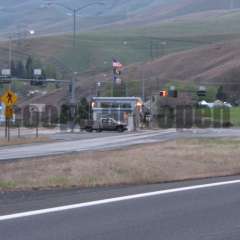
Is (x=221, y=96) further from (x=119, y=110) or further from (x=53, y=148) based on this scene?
(x=53, y=148)

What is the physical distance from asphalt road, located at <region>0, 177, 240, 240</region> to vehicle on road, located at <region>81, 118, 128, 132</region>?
68002 millimetres

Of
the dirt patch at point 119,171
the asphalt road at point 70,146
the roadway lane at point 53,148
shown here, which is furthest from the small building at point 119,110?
the dirt patch at point 119,171

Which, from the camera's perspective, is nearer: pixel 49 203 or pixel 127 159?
pixel 49 203

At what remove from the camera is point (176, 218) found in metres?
11.8

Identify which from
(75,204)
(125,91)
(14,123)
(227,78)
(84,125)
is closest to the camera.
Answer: (75,204)

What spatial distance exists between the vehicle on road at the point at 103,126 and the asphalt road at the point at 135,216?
68.0 meters

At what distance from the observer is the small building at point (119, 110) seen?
304ft

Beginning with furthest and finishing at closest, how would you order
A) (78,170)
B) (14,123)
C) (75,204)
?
(14,123) → (78,170) → (75,204)

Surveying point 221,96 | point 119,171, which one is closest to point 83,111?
point 221,96

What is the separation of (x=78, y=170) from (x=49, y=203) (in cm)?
561

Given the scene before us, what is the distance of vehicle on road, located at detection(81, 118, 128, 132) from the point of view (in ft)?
274

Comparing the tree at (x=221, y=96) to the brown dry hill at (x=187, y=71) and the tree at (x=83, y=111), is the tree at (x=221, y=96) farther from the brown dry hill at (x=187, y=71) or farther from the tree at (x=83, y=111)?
the tree at (x=83, y=111)

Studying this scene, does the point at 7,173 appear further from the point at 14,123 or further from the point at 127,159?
the point at 14,123

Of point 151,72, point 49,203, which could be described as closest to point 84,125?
point 49,203
